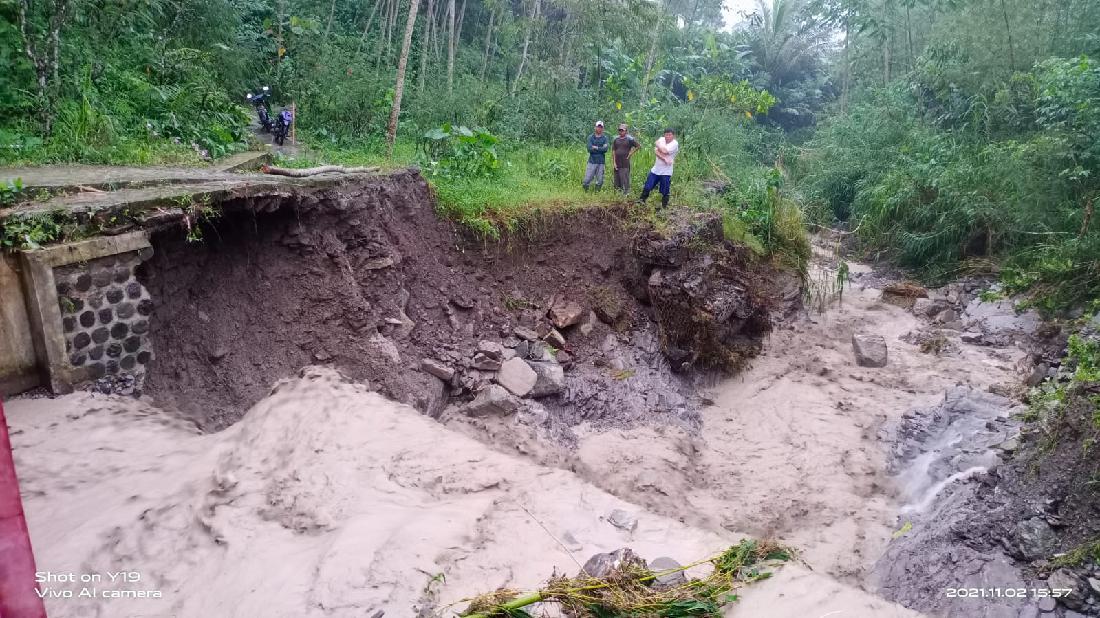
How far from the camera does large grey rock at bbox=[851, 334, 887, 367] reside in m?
9.46

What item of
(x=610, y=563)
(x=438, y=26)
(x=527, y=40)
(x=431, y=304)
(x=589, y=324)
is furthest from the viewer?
(x=438, y=26)

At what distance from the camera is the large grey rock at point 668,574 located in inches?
171

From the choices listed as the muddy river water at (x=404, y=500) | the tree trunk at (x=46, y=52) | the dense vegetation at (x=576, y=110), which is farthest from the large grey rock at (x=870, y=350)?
the tree trunk at (x=46, y=52)

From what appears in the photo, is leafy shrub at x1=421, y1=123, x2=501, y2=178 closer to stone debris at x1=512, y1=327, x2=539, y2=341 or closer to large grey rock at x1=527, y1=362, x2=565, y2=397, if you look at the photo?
stone debris at x1=512, y1=327, x2=539, y2=341

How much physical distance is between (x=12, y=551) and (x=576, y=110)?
13.0 meters

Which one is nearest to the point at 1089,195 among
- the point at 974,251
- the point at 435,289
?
the point at 974,251

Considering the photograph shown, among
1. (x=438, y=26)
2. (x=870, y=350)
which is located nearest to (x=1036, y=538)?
(x=870, y=350)

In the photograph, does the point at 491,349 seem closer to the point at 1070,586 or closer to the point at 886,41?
the point at 1070,586

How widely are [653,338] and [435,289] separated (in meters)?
3.04

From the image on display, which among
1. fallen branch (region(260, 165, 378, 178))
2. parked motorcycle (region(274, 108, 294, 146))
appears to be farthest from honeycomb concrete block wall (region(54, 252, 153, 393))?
parked motorcycle (region(274, 108, 294, 146))

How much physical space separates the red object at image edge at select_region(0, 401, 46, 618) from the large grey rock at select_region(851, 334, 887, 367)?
9711 millimetres

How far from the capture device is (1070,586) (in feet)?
14.6

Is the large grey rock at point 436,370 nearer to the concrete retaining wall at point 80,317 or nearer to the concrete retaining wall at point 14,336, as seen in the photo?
the concrete retaining wall at point 80,317

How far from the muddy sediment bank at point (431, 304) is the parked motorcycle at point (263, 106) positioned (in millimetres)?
3838
